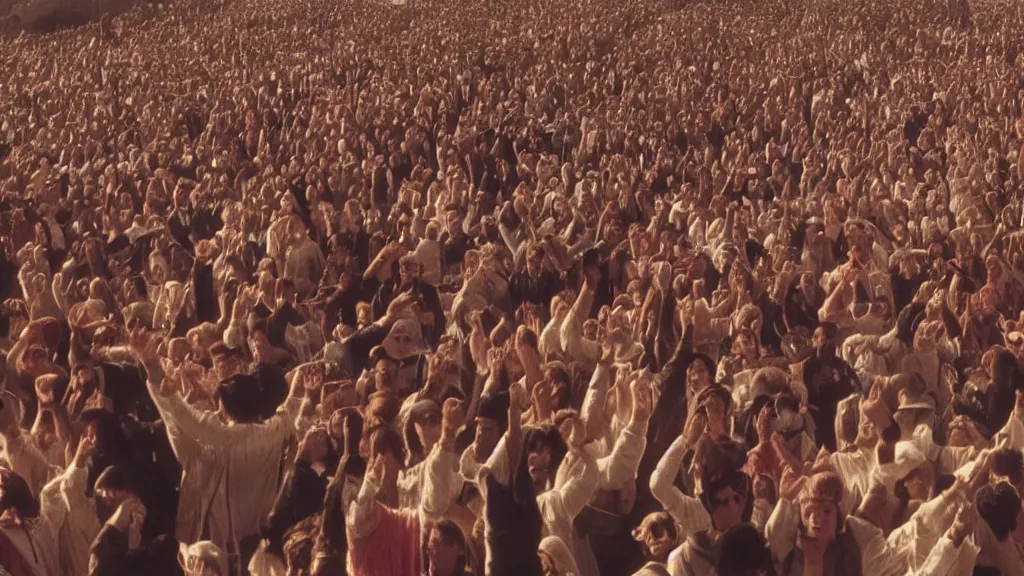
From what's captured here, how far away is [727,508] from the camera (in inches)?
311

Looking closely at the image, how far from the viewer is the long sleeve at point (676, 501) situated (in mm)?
8094

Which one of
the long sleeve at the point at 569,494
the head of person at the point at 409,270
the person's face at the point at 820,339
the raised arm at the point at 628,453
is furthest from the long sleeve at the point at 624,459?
the head of person at the point at 409,270

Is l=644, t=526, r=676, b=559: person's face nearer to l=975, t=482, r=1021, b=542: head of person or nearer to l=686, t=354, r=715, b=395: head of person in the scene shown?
l=975, t=482, r=1021, b=542: head of person

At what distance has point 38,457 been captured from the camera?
941cm

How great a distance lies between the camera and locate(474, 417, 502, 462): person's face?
883 centimetres

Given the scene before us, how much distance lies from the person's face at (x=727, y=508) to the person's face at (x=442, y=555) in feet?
4.60

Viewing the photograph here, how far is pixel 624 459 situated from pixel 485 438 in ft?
2.64

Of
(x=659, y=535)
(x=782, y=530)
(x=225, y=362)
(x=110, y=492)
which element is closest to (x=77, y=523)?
(x=110, y=492)

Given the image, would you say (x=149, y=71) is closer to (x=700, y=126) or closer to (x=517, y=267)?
(x=700, y=126)

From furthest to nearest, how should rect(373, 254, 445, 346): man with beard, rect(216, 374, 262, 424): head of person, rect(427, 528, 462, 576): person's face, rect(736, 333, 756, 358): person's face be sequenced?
1. rect(373, 254, 445, 346): man with beard
2. rect(736, 333, 756, 358): person's face
3. rect(216, 374, 262, 424): head of person
4. rect(427, 528, 462, 576): person's face

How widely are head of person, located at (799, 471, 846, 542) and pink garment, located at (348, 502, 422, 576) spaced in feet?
6.32

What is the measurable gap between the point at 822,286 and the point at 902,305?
0.97 meters

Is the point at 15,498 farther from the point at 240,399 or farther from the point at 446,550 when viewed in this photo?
the point at 446,550

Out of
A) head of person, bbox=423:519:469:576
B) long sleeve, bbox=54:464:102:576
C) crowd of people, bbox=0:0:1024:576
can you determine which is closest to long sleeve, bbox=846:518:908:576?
crowd of people, bbox=0:0:1024:576
